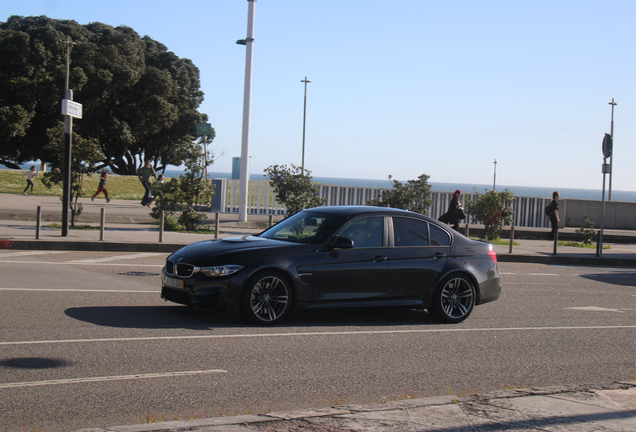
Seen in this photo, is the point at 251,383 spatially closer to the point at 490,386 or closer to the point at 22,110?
the point at 490,386

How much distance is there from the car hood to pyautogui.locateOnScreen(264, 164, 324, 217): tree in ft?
43.8

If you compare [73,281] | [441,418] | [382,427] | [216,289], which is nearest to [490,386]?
[441,418]

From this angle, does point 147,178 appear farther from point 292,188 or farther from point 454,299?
point 454,299

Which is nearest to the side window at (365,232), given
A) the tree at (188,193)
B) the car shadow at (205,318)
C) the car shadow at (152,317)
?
the car shadow at (205,318)

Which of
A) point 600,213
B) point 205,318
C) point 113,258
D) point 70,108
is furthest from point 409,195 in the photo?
point 205,318

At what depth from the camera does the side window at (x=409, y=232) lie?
8844 millimetres

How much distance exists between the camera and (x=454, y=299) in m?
9.03

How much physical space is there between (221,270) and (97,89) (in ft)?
149

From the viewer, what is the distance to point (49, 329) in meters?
7.24

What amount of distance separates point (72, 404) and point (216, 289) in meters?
2.91

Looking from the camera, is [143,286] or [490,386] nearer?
[490,386]

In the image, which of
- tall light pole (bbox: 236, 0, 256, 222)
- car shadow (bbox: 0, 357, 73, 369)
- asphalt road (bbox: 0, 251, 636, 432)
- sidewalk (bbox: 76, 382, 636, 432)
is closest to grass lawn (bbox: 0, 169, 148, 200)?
tall light pole (bbox: 236, 0, 256, 222)

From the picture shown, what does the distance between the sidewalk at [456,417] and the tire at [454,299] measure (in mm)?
3631

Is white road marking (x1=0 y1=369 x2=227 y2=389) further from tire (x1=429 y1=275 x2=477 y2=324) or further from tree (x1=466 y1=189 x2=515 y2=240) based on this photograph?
tree (x1=466 y1=189 x2=515 y2=240)
